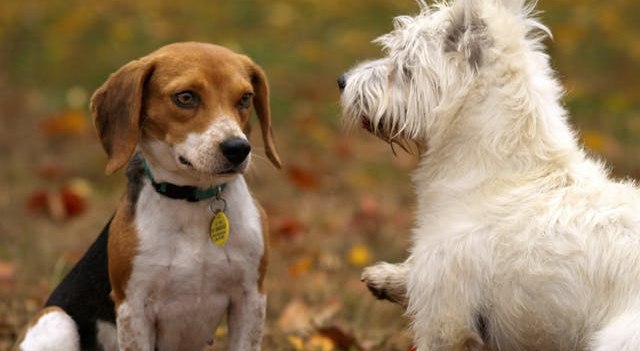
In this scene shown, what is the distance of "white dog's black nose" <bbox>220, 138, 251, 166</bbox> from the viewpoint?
4.51m

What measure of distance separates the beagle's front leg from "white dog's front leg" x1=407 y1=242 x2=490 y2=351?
1.25 m

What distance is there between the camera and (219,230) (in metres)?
4.70

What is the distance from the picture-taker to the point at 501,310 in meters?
4.05

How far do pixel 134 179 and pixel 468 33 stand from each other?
5.42 feet

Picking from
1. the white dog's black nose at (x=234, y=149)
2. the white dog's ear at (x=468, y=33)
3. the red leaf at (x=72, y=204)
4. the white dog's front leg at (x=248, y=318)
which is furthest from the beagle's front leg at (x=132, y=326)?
the red leaf at (x=72, y=204)

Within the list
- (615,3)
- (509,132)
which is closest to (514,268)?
(509,132)

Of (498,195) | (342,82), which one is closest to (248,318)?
(342,82)

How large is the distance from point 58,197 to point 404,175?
3.41 m

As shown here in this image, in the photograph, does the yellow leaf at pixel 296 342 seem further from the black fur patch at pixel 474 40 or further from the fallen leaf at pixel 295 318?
the black fur patch at pixel 474 40

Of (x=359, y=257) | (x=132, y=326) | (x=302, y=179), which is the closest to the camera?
(x=132, y=326)

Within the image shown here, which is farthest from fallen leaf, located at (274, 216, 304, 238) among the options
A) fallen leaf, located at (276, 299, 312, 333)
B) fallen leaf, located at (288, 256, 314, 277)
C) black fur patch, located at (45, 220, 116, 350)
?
black fur patch, located at (45, 220, 116, 350)

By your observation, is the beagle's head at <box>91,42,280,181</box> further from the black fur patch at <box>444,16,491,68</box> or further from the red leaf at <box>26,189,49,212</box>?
the red leaf at <box>26,189,49,212</box>

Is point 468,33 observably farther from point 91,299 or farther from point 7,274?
point 7,274

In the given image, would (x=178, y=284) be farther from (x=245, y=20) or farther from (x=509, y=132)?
(x=245, y=20)
